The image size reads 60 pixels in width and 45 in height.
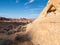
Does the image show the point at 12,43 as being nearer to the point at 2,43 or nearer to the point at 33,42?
the point at 2,43

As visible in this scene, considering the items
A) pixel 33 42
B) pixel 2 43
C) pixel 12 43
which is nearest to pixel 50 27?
pixel 33 42

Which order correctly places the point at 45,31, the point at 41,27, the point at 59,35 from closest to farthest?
the point at 59,35 → the point at 45,31 → the point at 41,27

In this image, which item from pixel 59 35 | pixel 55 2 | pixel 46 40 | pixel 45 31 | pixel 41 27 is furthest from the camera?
pixel 55 2

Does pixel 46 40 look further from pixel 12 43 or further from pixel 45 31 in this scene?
pixel 12 43

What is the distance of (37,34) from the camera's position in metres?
8.12

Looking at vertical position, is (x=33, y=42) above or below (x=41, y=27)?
below

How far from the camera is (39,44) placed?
7.32 meters

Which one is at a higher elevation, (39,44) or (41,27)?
(41,27)

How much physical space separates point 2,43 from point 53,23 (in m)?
3.35

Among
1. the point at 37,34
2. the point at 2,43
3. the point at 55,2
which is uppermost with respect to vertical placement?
the point at 55,2

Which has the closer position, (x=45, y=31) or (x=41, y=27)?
(x=45, y=31)

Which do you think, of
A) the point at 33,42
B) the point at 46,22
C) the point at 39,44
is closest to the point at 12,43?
the point at 33,42

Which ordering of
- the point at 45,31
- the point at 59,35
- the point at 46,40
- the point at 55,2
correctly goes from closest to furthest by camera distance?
the point at 59,35
the point at 46,40
the point at 45,31
the point at 55,2

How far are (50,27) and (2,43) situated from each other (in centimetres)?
316
